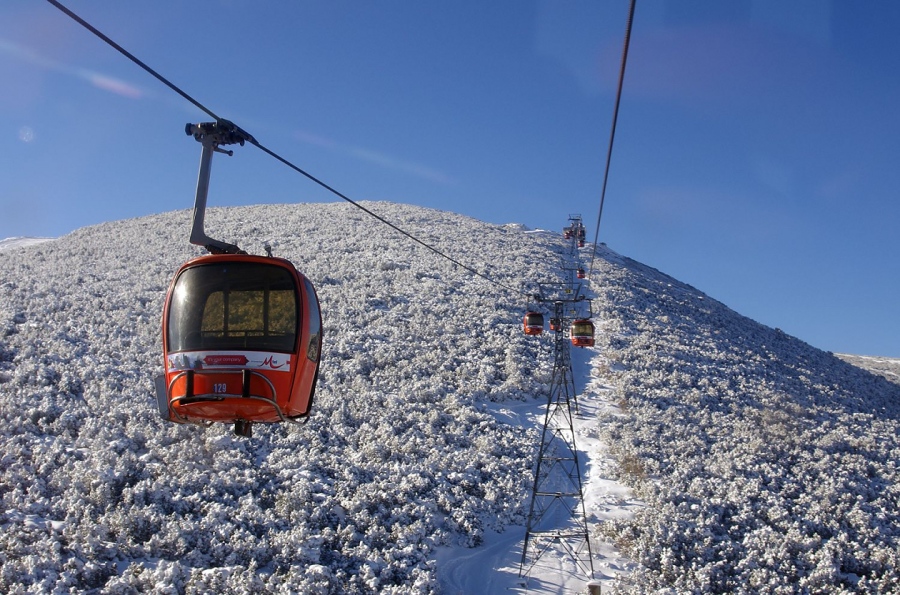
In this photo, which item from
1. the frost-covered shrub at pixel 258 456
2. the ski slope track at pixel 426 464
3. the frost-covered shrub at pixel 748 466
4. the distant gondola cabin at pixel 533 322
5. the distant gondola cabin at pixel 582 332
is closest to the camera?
the frost-covered shrub at pixel 258 456

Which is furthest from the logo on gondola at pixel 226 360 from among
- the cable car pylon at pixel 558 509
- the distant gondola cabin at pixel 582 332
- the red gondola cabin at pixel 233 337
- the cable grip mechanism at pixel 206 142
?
the distant gondola cabin at pixel 582 332

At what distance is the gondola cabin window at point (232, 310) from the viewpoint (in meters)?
7.95

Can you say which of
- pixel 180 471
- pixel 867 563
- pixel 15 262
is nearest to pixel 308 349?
pixel 180 471

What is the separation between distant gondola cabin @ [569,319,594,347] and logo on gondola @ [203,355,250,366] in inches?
438

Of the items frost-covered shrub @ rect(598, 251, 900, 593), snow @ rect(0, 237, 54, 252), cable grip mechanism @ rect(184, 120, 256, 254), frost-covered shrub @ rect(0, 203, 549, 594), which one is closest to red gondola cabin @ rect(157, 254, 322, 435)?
cable grip mechanism @ rect(184, 120, 256, 254)

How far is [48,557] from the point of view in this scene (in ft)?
42.1

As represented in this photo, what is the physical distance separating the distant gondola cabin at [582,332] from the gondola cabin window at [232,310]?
10.7 m

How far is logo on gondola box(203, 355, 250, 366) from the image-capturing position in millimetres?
7797

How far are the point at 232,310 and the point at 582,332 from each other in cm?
1134

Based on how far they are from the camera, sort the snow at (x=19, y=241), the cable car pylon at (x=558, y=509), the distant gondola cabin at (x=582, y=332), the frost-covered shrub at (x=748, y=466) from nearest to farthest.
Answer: the frost-covered shrub at (x=748, y=466) < the cable car pylon at (x=558, y=509) < the distant gondola cabin at (x=582, y=332) < the snow at (x=19, y=241)

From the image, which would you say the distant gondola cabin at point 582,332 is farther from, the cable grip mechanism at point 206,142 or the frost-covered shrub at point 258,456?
the cable grip mechanism at point 206,142

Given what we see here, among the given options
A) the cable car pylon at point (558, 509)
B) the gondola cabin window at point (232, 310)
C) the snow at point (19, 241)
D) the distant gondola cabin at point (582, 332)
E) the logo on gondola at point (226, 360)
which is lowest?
the cable car pylon at point (558, 509)

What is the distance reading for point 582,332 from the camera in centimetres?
1747

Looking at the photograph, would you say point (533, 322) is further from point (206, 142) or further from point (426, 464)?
point (206, 142)
